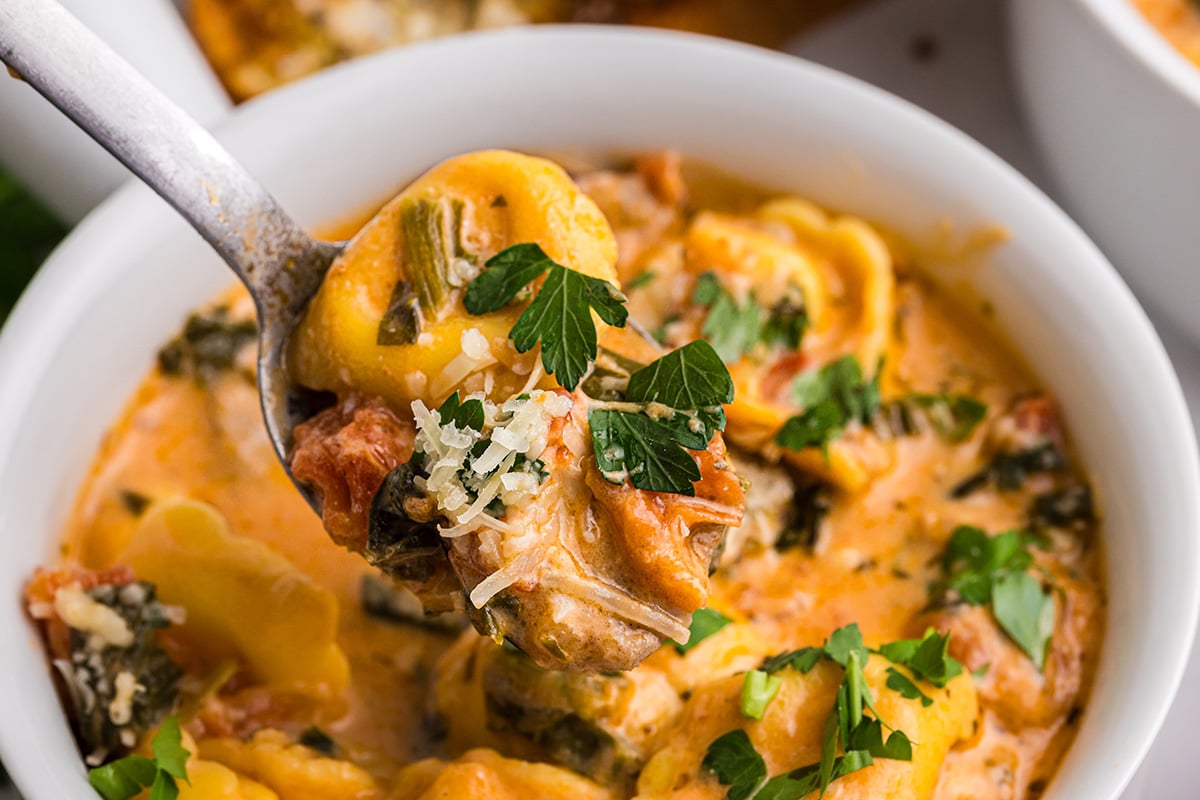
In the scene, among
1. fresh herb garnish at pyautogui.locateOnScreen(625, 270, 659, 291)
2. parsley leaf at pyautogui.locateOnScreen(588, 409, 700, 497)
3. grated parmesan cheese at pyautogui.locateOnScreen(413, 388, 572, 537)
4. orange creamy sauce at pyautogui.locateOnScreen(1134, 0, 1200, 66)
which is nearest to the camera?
grated parmesan cheese at pyautogui.locateOnScreen(413, 388, 572, 537)

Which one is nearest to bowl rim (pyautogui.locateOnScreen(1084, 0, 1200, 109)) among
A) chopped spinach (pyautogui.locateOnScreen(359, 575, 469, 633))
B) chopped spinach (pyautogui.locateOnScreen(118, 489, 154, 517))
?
chopped spinach (pyautogui.locateOnScreen(359, 575, 469, 633))

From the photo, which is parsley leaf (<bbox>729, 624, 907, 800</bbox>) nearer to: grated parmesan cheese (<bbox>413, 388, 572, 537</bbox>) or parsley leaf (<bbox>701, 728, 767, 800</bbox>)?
parsley leaf (<bbox>701, 728, 767, 800</bbox>)

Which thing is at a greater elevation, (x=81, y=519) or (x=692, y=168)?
(x=692, y=168)

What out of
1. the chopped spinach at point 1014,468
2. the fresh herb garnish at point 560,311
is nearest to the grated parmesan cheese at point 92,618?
the fresh herb garnish at point 560,311

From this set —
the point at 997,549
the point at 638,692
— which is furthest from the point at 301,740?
the point at 997,549

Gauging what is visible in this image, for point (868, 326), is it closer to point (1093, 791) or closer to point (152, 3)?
point (1093, 791)

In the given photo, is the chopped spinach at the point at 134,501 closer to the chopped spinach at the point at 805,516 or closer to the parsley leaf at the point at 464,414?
the parsley leaf at the point at 464,414

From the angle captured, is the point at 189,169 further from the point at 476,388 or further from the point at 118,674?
the point at 118,674

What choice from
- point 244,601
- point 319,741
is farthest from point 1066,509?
point 244,601
